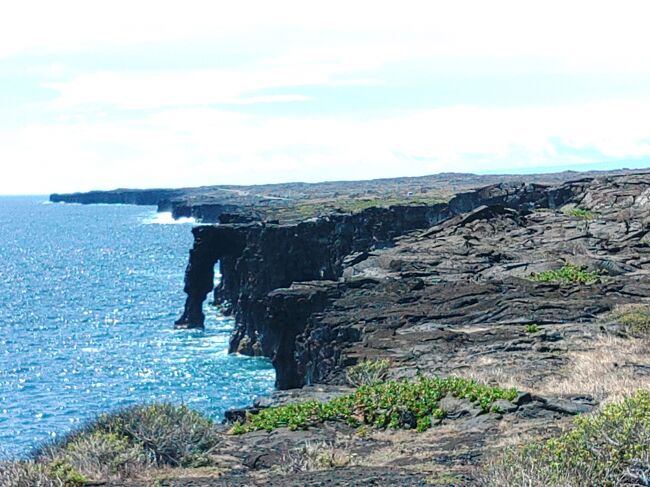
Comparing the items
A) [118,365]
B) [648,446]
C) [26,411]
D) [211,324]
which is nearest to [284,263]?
[211,324]

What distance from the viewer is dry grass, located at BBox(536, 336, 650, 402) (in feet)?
50.1

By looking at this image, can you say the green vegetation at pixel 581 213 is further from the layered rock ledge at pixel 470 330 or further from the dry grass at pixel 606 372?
the dry grass at pixel 606 372

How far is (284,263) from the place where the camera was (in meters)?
69.2

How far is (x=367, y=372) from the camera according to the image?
18531 millimetres

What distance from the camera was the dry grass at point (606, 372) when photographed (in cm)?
1527

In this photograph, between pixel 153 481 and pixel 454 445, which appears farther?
pixel 454 445

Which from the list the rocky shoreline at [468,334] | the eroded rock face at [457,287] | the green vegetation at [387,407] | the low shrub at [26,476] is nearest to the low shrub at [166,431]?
the rocky shoreline at [468,334]

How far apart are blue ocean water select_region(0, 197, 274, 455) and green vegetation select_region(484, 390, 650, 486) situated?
8.34m

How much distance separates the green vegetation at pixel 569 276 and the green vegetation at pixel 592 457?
19.6 metres

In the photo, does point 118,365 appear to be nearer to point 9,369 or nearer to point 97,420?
point 9,369

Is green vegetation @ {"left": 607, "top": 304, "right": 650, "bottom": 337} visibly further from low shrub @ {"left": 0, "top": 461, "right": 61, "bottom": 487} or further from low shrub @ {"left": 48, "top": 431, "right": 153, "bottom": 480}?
low shrub @ {"left": 0, "top": 461, "right": 61, "bottom": 487}

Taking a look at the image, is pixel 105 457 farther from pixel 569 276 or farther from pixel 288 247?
pixel 288 247

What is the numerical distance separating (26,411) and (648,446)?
39.4m

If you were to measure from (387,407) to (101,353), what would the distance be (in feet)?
155
